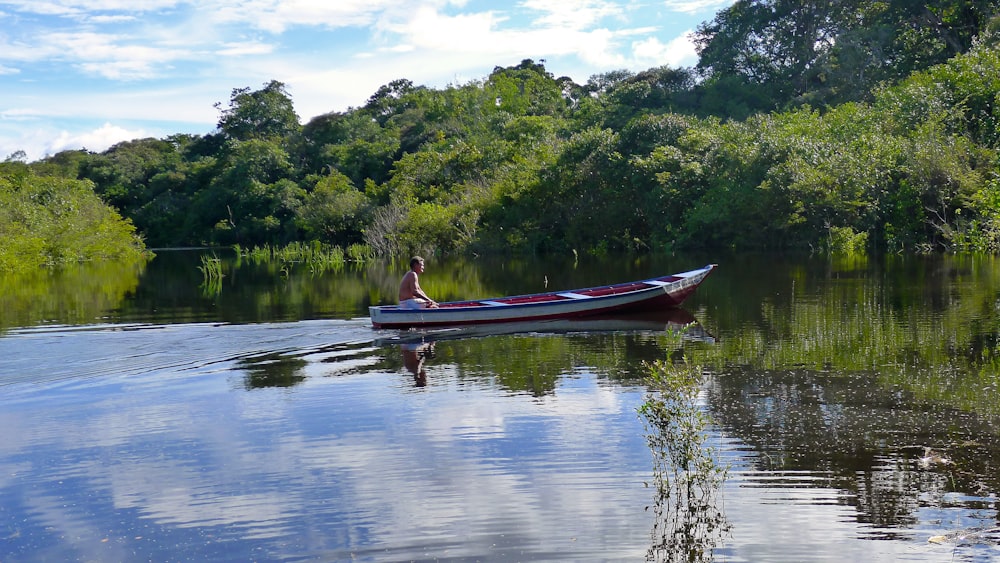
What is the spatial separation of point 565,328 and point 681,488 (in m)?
10.8

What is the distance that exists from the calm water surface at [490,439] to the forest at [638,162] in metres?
19.0

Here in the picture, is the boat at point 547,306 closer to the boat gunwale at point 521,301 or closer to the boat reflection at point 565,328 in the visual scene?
the boat gunwale at point 521,301

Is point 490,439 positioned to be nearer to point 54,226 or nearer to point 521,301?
point 521,301

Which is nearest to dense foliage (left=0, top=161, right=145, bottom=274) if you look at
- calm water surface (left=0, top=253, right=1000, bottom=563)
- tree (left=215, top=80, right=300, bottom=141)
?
tree (left=215, top=80, right=300, bottom=141)

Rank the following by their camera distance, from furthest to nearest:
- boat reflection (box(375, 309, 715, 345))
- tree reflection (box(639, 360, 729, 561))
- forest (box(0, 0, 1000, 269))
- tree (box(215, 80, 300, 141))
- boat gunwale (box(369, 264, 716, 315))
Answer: tree (box(215, 80, 300, 141))
forest (box(0, 0, 1000, 269))
boat gunwale (box(369, 264, 716, 315))
boat reflection (box(375, 309, 715, 345))
tree reflection (box(639, 360, 729, 561))

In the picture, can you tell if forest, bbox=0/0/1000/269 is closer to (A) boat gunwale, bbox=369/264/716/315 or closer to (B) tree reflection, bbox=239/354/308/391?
(A) boat gunwale, bbox=369/264/716/315

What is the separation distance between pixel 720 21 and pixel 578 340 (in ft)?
168

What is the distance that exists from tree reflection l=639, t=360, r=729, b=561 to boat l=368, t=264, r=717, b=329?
9.97m

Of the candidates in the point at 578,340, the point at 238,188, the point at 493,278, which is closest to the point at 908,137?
the point at 493,278

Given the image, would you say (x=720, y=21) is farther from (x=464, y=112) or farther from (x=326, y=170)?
(x=326, y=170)

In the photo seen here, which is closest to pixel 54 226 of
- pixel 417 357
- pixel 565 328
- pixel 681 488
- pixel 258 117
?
pixel 258 117

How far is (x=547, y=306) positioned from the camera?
18.5 m

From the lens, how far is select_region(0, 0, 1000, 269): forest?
4019 centimetres

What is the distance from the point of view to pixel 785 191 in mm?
41938
